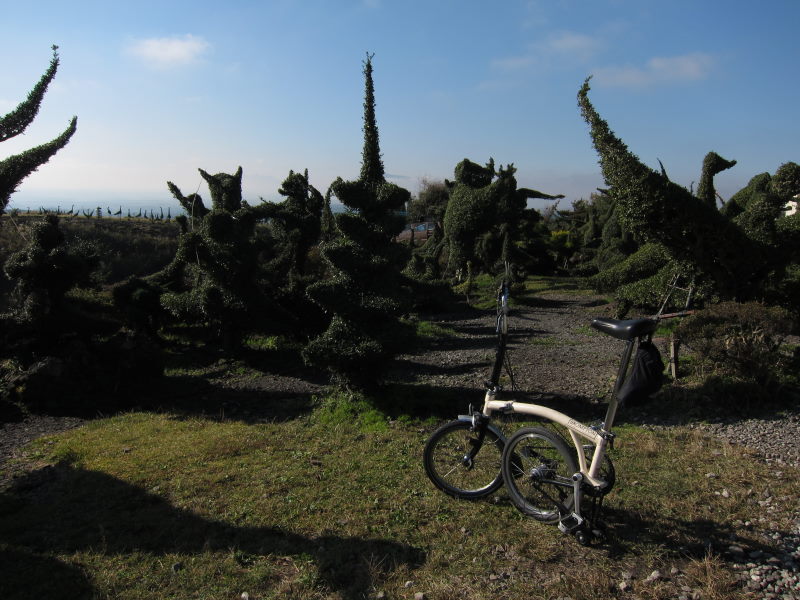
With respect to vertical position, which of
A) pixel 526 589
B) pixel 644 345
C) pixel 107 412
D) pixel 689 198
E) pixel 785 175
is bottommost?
pixel 107 412

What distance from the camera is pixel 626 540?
4.07 metres

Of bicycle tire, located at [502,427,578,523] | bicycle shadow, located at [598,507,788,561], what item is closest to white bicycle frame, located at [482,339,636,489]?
bicycle tire, located at [502,427,578,523]

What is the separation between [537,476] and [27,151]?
823 cm

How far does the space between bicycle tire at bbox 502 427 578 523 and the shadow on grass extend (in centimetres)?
91

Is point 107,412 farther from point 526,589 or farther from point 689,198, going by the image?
point 689,198

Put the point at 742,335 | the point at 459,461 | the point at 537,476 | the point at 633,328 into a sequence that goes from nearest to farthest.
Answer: the point at 633,328 → the point at 537,476 → the point at 459,461 → the point at 742,335

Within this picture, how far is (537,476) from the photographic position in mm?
4207

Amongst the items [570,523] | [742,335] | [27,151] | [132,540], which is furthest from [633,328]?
[27,151]

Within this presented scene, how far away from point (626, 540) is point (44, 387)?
9.25 metres

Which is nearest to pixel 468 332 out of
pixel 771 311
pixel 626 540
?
pixel 771 311

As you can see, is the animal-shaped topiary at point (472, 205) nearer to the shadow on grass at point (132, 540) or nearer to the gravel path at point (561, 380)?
the gravel path at point (561, 380)

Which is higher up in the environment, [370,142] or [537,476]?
[370,142]

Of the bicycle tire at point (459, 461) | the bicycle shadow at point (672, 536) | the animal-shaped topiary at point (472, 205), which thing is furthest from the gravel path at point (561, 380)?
the animal-shaped topiary at point (472, 205)

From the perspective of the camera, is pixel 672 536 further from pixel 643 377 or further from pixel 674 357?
pixel 674 357
